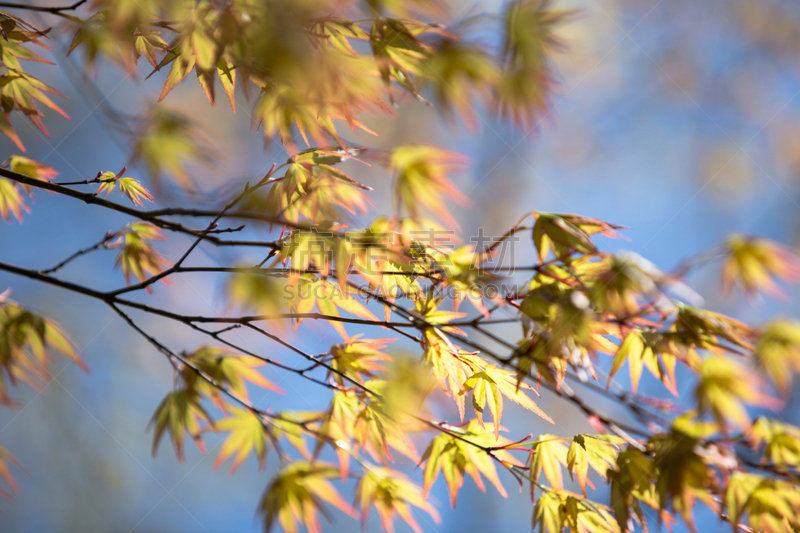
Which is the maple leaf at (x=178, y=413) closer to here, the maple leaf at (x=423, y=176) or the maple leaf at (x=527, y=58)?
the maple leaf at (x=423, y=176)

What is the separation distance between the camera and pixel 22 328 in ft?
2.31

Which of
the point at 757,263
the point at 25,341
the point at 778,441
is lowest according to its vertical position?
the point at 25,341

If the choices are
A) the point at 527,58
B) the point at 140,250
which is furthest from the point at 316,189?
the point at 140,250

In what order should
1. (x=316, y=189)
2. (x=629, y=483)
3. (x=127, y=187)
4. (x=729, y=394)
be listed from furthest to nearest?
(x=127, y=187) → (x=316, y=189) → (x=629, y=483) → (x=729, y=394)

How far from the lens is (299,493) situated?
65cm

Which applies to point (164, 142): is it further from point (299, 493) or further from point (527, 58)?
point (299, 493)

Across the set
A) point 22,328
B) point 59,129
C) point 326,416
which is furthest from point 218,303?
point 59,129

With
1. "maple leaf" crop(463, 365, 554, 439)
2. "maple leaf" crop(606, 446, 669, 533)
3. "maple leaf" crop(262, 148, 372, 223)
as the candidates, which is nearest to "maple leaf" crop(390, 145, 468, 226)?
"maple leaf" crop(262, 148, 372, 223)

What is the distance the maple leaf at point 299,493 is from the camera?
25.0 inches

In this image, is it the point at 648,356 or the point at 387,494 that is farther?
the point at 387,494

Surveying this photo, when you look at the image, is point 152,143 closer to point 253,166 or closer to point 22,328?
point 253,166

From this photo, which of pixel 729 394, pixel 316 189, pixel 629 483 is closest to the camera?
pixel 729 394

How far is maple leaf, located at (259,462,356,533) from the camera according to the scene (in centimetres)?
64

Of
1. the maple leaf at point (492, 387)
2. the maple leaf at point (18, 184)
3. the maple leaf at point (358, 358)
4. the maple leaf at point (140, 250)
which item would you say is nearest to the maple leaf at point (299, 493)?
the maple leaf at point (358, 358)
